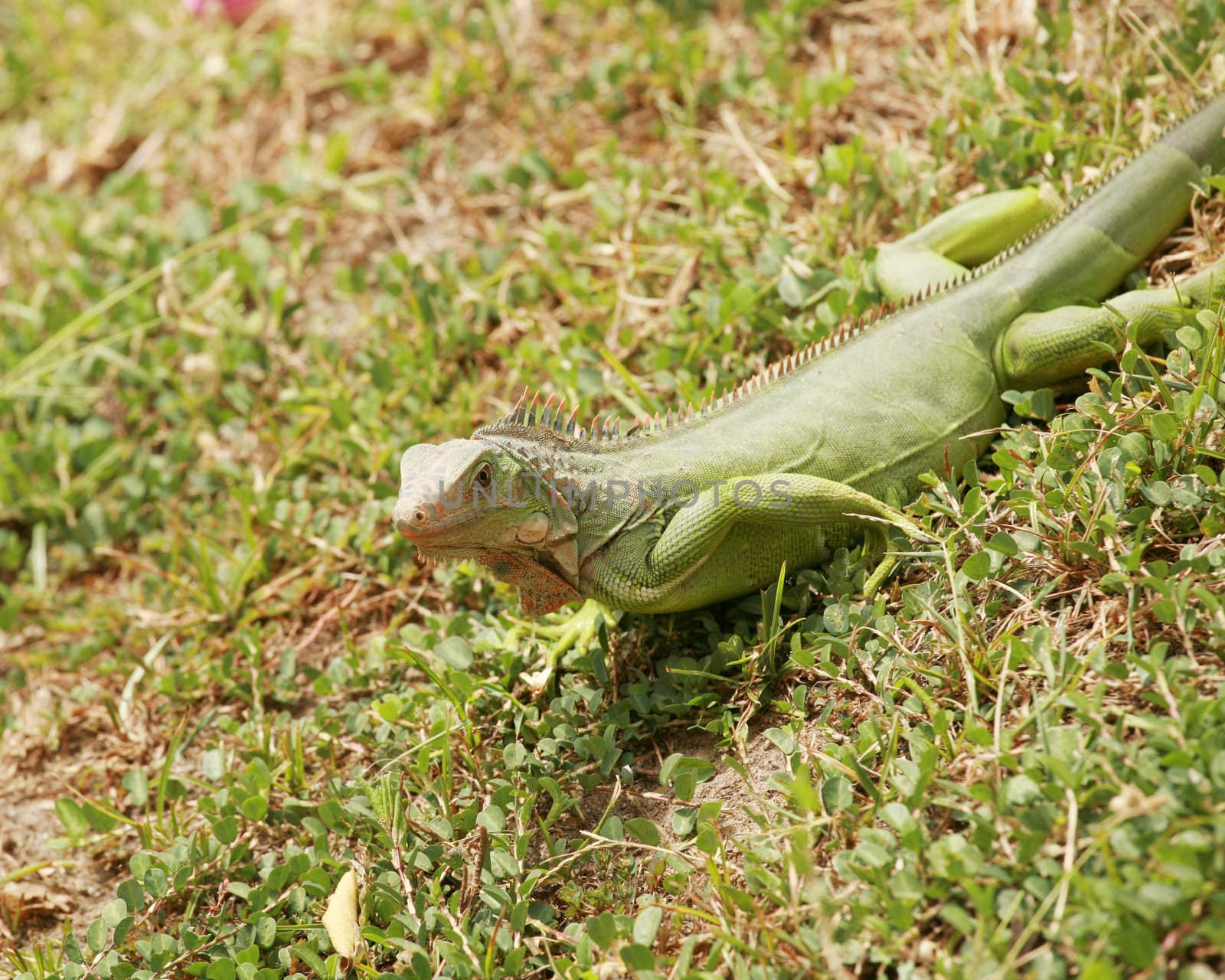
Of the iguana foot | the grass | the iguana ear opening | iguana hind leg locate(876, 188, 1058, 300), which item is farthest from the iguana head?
iguana hind leg locate(876, 188, 1058, 300)

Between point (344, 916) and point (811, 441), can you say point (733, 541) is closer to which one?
point (811, 441)

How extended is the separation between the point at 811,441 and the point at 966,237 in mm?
1320

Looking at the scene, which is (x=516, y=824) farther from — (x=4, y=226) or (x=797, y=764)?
(x=4, y=226)

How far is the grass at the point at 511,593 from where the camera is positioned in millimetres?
2924

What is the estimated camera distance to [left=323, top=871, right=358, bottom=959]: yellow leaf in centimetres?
341

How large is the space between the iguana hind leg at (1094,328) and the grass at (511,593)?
0.63 ft

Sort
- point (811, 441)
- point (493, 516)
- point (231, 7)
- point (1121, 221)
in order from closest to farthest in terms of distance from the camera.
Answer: point (493, 516) < point (811, 441) < point (1121, 221) < point (231, 7)

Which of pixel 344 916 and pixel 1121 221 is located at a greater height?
pixel 1121 221

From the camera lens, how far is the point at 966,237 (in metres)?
4.49

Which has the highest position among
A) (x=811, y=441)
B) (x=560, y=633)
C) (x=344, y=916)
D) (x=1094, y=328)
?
(x=1094, y=328)

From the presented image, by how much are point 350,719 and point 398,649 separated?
1.67ft

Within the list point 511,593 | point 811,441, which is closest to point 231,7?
point 511,593

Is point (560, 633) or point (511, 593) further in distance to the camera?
point (511, 593)

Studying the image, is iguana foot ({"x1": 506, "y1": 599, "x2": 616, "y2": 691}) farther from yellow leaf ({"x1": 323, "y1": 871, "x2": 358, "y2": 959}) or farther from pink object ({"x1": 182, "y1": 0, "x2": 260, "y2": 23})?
pink object ({"x1": 182, "y1": 0, "x2": 260, "y2": 23})
